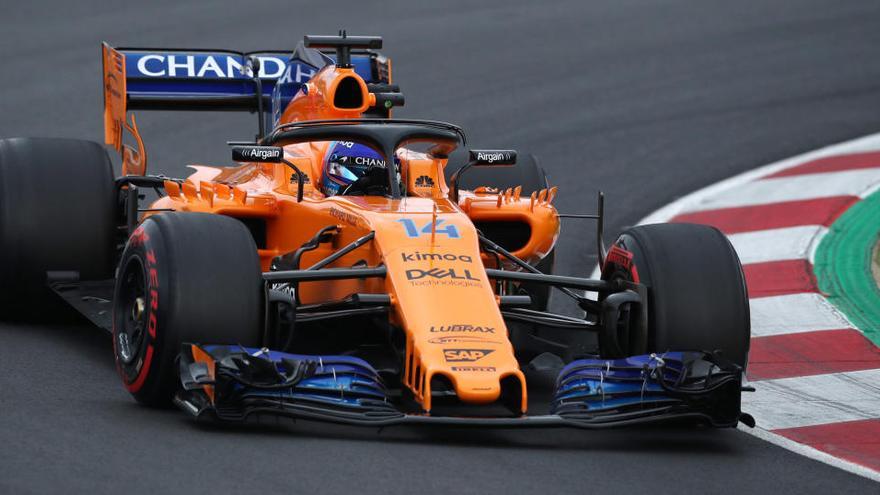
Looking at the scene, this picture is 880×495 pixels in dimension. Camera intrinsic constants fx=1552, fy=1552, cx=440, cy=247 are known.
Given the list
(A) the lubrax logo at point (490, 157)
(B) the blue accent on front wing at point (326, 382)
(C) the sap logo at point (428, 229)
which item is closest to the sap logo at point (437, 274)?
(C) the sap logo at point (428, 229)

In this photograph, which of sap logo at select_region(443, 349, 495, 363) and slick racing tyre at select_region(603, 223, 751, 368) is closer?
sap logo at select_region(443, 349, 495, 363)

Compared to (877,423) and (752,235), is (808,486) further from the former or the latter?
(752,235)

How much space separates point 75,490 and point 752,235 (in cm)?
727

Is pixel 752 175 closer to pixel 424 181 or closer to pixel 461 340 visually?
pixel 424 181

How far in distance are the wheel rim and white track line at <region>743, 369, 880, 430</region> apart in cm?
292

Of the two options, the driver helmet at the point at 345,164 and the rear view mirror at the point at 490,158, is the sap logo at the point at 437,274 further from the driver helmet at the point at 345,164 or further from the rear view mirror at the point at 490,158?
the driver helmet at the point at 345,164

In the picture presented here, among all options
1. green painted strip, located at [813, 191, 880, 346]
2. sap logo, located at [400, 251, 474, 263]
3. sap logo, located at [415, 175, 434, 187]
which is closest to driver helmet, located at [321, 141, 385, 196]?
sap logo, located at [415, 175, 434, 187]

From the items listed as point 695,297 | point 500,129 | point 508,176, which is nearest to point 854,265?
point 508,176

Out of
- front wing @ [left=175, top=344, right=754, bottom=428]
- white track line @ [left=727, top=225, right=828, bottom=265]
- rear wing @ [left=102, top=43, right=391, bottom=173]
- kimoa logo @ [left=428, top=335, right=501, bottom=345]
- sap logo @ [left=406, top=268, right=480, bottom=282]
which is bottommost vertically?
front wing @ [left=175, top=344, right=754, bottom=428]

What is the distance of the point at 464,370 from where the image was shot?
20.8 feet

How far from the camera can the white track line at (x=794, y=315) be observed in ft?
30.5

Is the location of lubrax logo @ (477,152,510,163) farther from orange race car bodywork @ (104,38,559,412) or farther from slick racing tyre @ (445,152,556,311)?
slick racing tyre @ (445,152,556,311)

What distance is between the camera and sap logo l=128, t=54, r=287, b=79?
10.4 metres

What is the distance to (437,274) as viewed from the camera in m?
6.89
